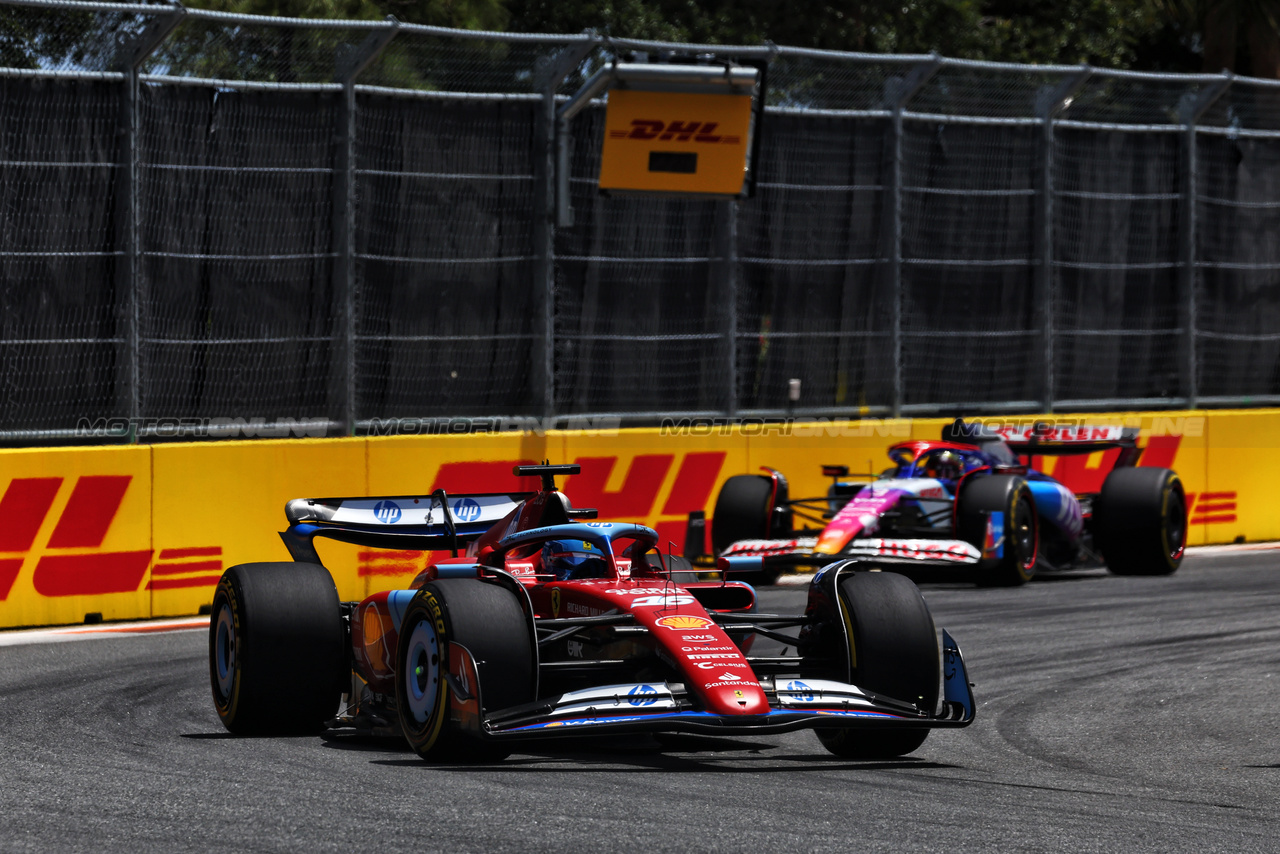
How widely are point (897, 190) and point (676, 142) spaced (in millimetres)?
2132

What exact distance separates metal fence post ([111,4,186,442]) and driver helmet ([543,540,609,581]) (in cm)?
537

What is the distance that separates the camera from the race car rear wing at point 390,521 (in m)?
8.68

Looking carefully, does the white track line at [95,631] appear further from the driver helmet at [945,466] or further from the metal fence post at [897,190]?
the metal fence post at [897,190]

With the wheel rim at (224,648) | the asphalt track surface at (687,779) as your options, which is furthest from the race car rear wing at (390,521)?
the asphalt track surface at (687,779)

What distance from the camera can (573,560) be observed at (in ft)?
26.1

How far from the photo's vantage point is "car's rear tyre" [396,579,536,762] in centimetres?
673

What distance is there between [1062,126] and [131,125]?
857 centimetres

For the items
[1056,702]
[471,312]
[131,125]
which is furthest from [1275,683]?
[131,125]

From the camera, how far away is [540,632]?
24.6 ft

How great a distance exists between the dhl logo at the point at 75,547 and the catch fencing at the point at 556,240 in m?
0.59

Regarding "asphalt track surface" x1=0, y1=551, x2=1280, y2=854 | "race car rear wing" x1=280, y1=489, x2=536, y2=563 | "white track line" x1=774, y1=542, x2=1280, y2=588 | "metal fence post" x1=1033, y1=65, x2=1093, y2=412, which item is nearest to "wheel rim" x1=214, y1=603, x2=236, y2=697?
"asphalt track surface" x1=0, y1=551, x2=1280, y2=854

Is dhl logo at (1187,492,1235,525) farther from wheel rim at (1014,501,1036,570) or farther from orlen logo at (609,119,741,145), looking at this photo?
orlen logo at (609,119,741,145)

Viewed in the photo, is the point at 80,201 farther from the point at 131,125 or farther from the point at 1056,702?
the point at 1056,702

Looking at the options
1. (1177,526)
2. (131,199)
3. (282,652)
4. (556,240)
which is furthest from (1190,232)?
(282,652)
